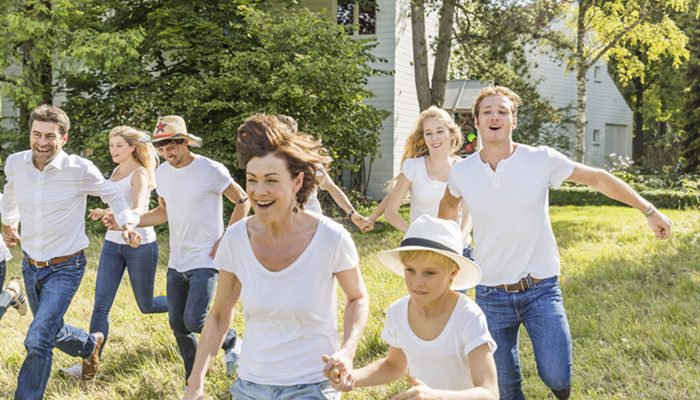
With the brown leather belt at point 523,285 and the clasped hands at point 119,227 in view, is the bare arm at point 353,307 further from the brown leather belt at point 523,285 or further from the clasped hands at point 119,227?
the clasped hands at point 119,227

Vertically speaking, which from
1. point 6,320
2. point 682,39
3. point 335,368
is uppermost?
point 682,39

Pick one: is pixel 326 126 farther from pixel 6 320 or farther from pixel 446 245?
pixel 446 245

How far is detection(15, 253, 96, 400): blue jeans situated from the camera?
4.81 m

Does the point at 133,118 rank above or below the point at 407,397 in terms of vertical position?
above

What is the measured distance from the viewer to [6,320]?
331 inches

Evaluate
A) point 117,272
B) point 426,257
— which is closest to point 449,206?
point 426,257

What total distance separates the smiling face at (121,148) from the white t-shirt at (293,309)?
362 cm

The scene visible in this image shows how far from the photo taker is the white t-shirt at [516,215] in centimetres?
400

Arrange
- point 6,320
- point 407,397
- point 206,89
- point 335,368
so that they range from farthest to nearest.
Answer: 1. point 206,89
2. point 6,320
3. point 335,368
4. point 407,397

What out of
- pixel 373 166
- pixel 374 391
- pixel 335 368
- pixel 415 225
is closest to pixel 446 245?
pixel 415 225

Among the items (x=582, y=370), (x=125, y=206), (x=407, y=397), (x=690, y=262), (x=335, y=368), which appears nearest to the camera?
(x=407, y=397)

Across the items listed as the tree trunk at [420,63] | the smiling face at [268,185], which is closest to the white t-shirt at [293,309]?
the smiling face at [268,185]

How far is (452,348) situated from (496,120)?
1847 millimetres

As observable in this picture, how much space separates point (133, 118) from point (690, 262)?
1206cm
